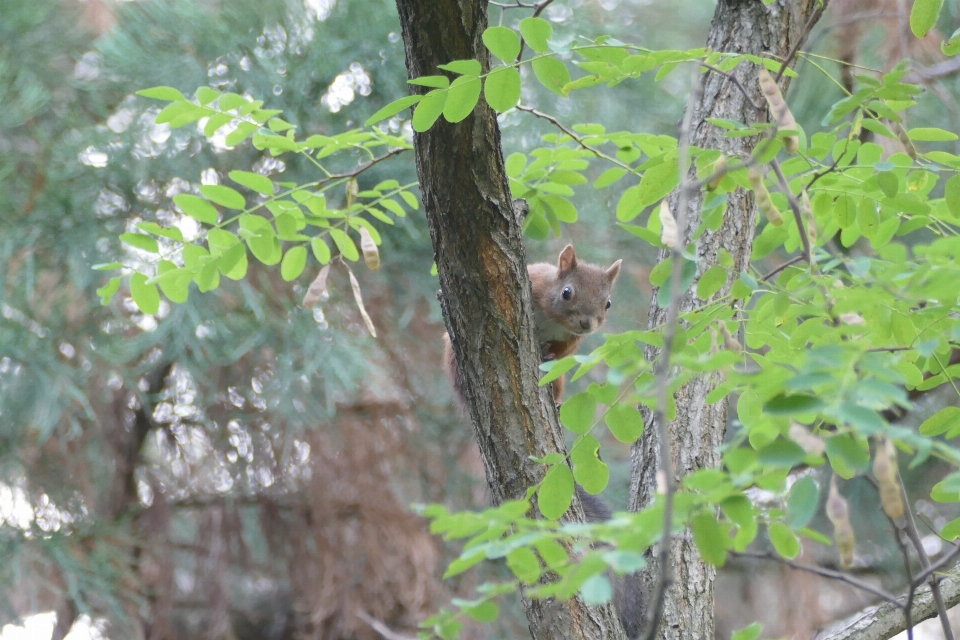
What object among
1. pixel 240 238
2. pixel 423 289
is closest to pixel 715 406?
pixel 240 238

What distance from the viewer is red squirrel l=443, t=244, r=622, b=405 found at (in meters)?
2.78

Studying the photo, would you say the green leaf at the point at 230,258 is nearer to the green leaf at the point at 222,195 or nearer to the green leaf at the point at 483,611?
the green leaf at the point at 222,195

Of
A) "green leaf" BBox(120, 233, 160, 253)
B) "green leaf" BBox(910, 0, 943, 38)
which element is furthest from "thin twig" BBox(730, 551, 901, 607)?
"green leaf" BBox(120, 233, 160, 253)

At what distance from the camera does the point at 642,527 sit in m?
0.81

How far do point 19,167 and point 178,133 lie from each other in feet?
2.27

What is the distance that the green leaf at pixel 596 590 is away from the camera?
0.75 meters

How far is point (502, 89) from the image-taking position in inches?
51.1

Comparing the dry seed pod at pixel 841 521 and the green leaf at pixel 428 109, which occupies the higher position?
the green leaf at pixel 428 109

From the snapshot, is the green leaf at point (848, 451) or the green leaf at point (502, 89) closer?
the green leaf at point (848, 451)

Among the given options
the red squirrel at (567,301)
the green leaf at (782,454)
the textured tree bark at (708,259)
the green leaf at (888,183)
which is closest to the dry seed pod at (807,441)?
the green leaf at (782,454)

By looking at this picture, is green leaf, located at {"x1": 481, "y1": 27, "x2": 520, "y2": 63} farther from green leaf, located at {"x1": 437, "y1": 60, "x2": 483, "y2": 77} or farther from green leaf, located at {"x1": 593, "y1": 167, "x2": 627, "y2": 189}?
green leaf, located at {"x1": 593, "y1": 167, "x2": 627, "y2": 189}

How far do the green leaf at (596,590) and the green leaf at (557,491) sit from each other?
508 mm

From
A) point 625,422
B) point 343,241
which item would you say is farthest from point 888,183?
point 343,241

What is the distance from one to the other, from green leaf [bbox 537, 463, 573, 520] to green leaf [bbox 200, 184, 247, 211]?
0.76 meters
